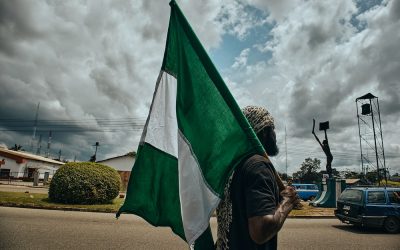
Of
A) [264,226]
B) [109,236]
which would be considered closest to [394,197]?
[109,236]

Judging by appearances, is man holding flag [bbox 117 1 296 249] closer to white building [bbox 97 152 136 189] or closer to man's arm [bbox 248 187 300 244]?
man's arm [bbox 248 187 300 244]

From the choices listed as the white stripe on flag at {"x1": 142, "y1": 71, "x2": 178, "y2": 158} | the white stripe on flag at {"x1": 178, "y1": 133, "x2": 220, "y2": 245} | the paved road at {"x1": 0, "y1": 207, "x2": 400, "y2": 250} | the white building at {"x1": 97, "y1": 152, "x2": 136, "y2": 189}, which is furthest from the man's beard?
the white building at {"x1": 97, "y1": 152, "x2": 136, "y2": 189}

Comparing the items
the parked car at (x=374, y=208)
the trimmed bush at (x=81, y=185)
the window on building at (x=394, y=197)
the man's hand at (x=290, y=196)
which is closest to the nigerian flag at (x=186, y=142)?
the man's hand at (x=290, y=196)

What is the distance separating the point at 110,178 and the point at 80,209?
275 centimetres

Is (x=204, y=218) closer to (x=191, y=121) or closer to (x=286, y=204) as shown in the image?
(x=286, y=204)

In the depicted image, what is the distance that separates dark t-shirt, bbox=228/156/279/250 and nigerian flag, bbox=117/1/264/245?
109mm

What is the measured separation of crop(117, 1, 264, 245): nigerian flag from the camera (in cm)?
216

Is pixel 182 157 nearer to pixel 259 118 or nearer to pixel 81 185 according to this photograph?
pixel 259 118

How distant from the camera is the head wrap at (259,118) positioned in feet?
7.53

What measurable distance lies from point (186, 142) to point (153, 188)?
0.55m

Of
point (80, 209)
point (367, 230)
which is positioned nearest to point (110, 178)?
point (80, 209)

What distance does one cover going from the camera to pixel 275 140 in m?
2.33

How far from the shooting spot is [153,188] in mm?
2625

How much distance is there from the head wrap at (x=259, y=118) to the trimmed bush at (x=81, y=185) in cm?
1407
